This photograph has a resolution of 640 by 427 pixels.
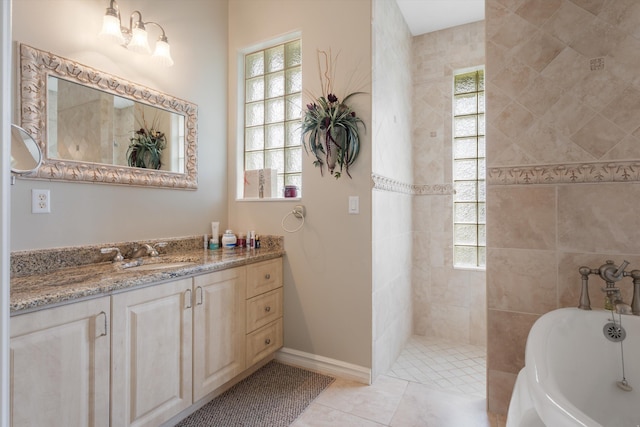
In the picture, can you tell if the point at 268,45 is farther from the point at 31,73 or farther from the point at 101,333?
the point at 101,333

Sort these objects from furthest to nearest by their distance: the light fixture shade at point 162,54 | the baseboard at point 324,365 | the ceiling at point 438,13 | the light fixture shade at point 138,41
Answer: the ceiling at point 438,13, the baseboard at point 324,365, the light fixture shade at point 162,54, the light fixture shade at point 138,41

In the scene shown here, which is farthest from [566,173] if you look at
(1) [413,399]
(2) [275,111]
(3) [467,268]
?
(2) [275,111]

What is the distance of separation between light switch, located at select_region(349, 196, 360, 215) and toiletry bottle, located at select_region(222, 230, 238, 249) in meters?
0.97

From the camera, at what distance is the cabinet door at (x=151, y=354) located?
1.41 m

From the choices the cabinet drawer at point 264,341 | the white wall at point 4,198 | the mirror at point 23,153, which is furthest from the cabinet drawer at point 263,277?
the white wall at point 4,198

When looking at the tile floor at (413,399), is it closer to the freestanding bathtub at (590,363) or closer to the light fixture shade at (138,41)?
the freestanding bathtub at (590,363)

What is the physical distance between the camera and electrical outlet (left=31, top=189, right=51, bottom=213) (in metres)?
1.61

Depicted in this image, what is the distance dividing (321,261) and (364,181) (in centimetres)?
67

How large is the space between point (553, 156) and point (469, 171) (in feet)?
4.36

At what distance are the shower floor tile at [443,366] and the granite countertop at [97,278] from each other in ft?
4.81

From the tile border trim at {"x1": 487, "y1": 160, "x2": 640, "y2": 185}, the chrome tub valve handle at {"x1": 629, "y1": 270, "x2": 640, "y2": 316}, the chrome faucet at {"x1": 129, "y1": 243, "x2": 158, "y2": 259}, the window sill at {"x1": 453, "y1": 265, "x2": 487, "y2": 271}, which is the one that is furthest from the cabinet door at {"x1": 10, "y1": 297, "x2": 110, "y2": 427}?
the window sill at {"x1": 453, "y1": 265, "x2": 487, "y2": 271}

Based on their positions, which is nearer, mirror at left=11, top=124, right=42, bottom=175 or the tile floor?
mirror at left=11, top=124, right=42, bottom=175

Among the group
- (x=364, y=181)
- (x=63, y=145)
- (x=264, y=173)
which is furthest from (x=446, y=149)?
(x=63, y=145)

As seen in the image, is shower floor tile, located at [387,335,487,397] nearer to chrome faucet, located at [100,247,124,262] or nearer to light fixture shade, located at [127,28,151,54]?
chrome faucet, located at [100,247,124,262]
